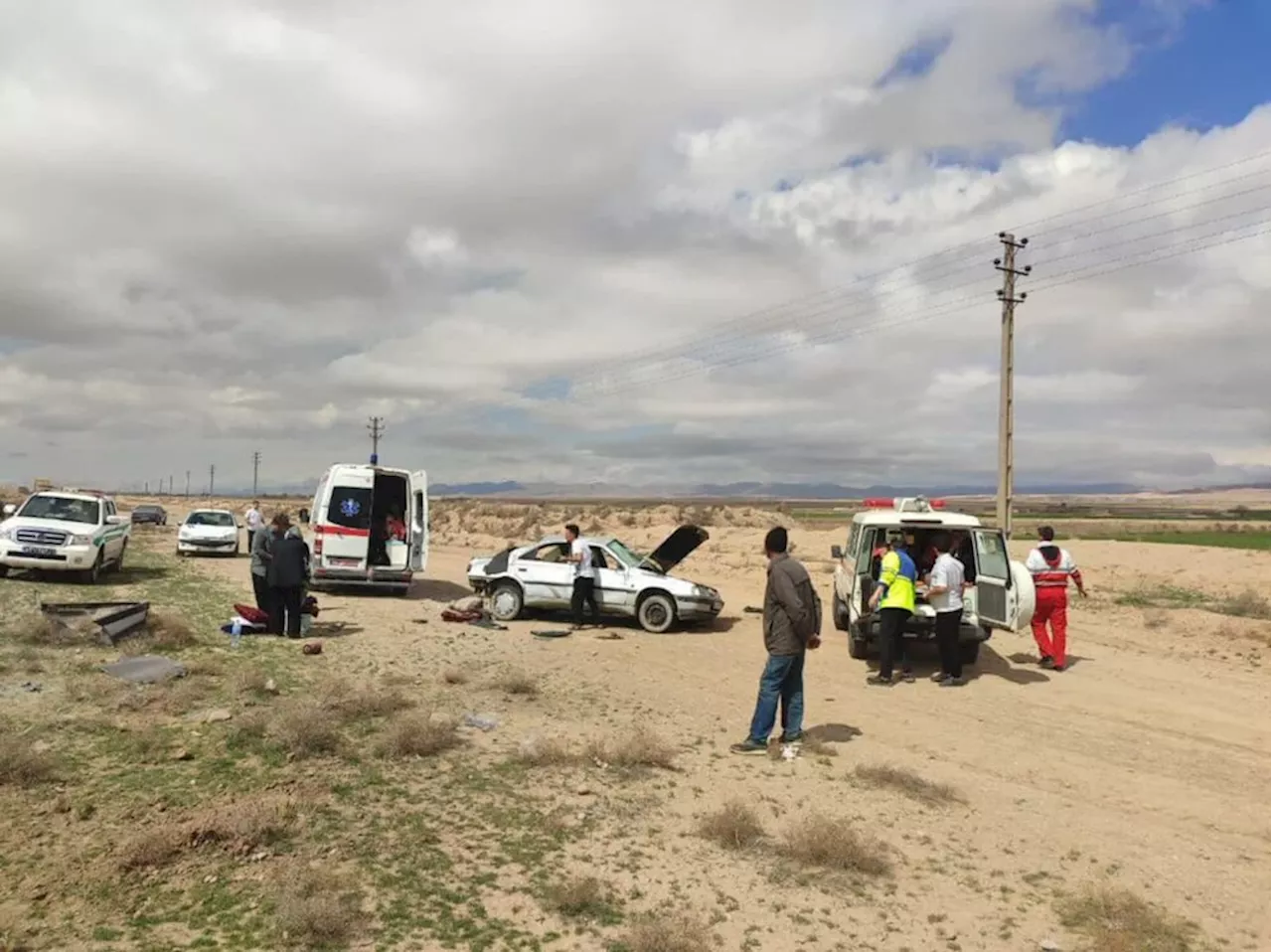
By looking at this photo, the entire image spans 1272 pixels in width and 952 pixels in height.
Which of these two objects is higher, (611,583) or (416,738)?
(611,583)

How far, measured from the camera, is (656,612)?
14.8 metres

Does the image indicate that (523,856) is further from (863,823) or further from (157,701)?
(157,701)

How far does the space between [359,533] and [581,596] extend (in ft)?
16.6

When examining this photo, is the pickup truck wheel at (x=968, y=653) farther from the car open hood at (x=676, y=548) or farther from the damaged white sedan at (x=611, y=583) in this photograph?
the car open hood at (x=676, y=548)

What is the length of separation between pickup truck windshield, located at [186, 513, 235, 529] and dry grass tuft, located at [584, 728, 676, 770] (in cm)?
2266

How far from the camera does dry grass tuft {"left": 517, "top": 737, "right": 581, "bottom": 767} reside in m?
7.05

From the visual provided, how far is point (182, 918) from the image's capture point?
431 centimetres

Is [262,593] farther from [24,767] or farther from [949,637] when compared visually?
[949,637]

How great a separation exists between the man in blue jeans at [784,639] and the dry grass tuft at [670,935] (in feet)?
10.6

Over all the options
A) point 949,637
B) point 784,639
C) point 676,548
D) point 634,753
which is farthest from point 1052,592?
point 634,753

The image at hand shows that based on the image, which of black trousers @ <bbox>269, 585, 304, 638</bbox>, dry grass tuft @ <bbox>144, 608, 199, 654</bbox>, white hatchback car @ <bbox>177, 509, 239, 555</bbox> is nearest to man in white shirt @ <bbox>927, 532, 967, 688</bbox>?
black trousers @ <bbox>269, 585, 304, 638</bbox>

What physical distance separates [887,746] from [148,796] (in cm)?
596

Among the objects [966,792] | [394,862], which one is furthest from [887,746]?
[394,862]

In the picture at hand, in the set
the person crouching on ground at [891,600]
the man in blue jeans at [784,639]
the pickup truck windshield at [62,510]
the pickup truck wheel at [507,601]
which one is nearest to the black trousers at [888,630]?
the person crouching on ground at [891,600]
